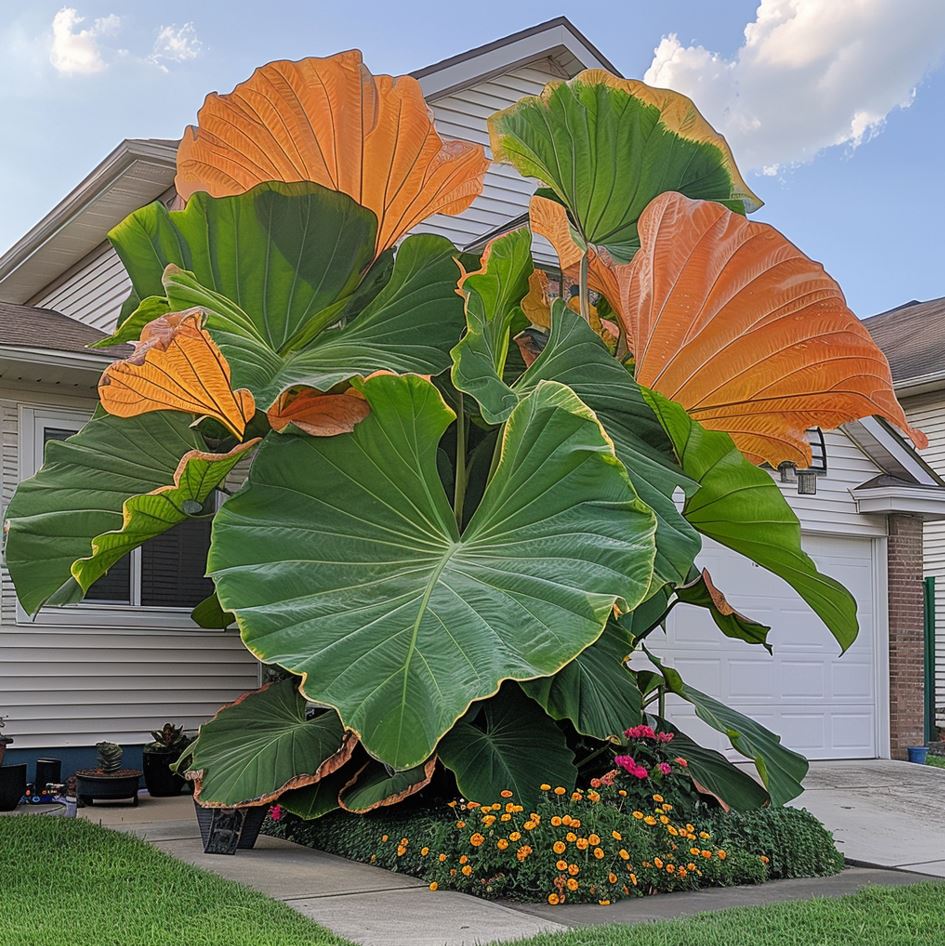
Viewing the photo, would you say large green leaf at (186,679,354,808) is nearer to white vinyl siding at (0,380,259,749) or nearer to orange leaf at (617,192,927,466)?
white vinyl siding at (0,380,259,749)

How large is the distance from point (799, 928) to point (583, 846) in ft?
3.33

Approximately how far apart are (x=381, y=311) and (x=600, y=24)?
771 centimetres

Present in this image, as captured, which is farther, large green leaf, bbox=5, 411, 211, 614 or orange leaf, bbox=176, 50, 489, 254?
orange leaf, bbox=176, 50, 489, 254

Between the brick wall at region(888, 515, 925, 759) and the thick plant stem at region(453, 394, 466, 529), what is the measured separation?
245 inches

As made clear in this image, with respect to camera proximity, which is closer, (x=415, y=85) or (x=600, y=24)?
(x=415, y=85)

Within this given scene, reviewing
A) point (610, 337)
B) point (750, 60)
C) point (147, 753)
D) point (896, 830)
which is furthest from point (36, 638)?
point (750, 60)

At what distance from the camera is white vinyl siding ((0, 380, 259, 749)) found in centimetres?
827

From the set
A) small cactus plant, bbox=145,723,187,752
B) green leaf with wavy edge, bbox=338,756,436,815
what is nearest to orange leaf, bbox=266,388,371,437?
green leaf with wavy edge, bbox=338,756,436,815

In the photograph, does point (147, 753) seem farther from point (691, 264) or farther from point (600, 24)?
point (600, 24)

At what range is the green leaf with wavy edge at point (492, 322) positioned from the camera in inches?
222

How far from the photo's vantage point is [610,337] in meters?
7.22

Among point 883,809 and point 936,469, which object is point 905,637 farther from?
point 936,469

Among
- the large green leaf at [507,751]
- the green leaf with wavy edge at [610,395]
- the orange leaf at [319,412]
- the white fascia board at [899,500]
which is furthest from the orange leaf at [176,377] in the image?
the white fascia board at [899,500]

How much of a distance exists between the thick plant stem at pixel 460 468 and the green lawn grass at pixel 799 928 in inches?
95.1
